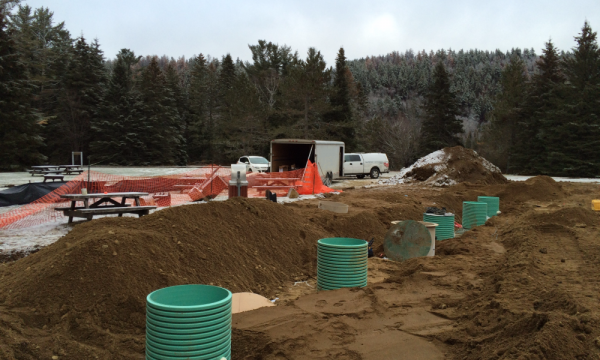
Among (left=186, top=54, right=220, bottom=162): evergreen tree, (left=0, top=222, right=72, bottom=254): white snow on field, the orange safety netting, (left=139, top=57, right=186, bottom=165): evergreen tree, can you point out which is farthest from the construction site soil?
(left=186, top=54, right=220, bottom=162): evergreen tree

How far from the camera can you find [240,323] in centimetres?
505

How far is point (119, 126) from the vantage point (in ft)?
162

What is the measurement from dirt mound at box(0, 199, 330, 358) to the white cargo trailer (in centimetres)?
1408

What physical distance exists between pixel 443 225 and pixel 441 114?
40569mm

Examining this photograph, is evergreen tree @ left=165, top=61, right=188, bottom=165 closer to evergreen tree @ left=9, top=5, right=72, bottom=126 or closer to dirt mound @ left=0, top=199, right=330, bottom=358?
evergreen tree @ left=9, top=5, right=72, bottom=126

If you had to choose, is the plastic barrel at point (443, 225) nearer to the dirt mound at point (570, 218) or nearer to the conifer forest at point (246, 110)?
the dirt mound at point (570, 218)

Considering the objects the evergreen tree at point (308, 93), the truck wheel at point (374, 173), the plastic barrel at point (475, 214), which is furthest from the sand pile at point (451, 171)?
the evergreen tree at point (308, 93)

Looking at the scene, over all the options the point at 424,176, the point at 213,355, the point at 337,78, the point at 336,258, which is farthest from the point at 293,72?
the point at 213,355

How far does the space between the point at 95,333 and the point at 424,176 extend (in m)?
22.3

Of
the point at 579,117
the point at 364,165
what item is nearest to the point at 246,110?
the point at 364,165

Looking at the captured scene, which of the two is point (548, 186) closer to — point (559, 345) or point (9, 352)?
point (559, 345)

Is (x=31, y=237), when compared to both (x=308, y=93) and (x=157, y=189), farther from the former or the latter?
(x=308, y=93)

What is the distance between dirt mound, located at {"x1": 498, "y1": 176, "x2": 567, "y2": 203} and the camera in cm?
1767

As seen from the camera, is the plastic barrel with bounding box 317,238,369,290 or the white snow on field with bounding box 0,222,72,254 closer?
the plastic barrel with bounding box 317,238,369,290
